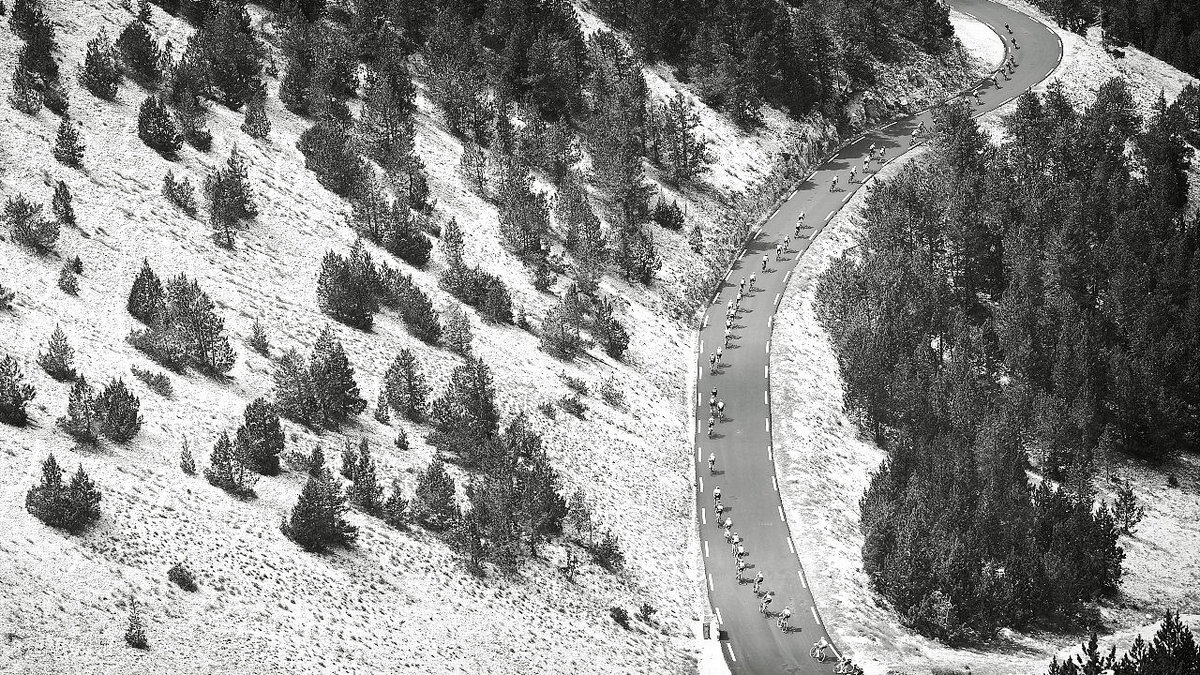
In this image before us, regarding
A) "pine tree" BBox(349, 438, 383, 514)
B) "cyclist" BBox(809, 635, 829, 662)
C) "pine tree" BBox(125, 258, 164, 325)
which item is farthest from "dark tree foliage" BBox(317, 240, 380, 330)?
"cyclist" BBox(809, 635, 829, 662)

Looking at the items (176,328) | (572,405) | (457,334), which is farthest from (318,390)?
(572,405)

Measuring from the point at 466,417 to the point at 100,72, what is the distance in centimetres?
2635

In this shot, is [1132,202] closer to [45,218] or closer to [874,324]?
[874,324]

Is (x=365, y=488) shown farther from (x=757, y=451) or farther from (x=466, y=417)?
(x=757, y=451)

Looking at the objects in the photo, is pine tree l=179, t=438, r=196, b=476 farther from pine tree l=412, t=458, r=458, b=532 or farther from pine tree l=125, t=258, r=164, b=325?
pine tree l=412, t=458, r=458, b=532

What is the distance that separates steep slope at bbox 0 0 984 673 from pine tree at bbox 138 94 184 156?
2.59 ft

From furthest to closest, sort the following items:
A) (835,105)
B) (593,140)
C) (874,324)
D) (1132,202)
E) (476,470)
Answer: (835,105)
(1132,202)
(593,140)
(874,324)
(476,470)

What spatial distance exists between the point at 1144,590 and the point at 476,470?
31262mm

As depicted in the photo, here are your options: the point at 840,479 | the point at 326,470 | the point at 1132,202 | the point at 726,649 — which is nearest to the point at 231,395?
the point at 326,470

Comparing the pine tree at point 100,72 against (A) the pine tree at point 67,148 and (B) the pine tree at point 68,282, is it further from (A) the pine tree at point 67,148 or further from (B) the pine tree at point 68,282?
(B) the pine tree at point 68,282

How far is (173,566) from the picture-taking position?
A: 34281 mm

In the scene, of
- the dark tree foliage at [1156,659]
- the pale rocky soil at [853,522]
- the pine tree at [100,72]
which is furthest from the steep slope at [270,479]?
the dark tree foliage at [1156,659]

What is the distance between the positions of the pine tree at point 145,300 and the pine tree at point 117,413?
6.01 metres

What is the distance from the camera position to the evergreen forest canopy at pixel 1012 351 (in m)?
48.8
